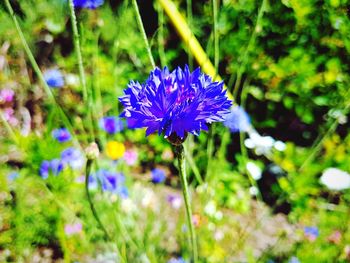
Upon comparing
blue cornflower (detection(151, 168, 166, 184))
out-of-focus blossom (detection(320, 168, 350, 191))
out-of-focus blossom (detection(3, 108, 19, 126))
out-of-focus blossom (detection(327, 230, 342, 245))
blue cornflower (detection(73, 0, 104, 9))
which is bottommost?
out-of-focus blossom (detection(327, 230, 342, 245))

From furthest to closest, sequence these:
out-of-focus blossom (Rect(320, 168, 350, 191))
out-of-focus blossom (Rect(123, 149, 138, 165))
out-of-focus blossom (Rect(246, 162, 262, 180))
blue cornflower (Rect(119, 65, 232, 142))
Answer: out-of-focus blossom (Rect(123, 149, 138, 165)), out-of-focus blossom (Rect(246, 162, 262, 180)), out-of-focus blossom (Rect(320, 168, 350, 191)), blue cornflower (Rect(119, 65, 232, 142))

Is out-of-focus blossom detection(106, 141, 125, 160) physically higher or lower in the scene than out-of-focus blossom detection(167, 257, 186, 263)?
higher

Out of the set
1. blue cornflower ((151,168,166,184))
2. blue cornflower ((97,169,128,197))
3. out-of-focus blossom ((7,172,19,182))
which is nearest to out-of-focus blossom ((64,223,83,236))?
blue cornflower ((97,169,128,197))

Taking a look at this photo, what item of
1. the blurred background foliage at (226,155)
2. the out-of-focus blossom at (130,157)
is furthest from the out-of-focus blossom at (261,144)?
the out-of-focus blossom at (130,157)

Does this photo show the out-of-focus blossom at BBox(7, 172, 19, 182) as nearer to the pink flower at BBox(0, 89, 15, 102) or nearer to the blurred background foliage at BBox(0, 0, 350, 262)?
the blurred background foliage at BBox(0, 0, 350, 262)

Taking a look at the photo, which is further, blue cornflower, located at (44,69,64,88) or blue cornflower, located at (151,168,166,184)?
blue cornflower, located at (44,69,64,88)

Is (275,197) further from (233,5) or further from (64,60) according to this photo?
(64,60)

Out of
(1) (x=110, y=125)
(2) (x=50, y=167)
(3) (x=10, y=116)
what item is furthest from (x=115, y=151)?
(3) (x=10, y=116)
